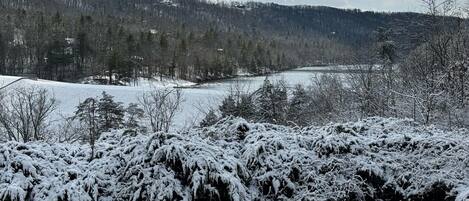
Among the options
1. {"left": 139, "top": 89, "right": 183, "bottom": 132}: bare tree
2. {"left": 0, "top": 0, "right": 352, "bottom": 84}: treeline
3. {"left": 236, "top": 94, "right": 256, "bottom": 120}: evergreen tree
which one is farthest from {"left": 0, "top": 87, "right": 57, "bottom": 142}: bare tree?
{"left": 0, "top": 0, "right": 352, "bottom": 84}: treeline

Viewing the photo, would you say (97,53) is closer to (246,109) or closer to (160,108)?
(160,108)

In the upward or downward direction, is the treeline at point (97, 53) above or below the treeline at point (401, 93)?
above

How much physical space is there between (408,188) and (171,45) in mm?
79331

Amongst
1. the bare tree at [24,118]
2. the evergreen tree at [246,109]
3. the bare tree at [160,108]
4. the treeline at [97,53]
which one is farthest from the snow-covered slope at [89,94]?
the treeline at [97,53]

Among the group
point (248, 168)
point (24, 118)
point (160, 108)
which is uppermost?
point (248, 168)

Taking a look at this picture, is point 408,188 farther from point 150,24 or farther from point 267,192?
point 150,24

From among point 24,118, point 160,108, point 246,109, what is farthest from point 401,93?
point 24,118

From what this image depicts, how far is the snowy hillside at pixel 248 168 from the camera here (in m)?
4.03

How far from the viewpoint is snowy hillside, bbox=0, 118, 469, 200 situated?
403 cm

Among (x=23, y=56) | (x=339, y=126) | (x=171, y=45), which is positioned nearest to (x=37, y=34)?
(x=23, y=56)

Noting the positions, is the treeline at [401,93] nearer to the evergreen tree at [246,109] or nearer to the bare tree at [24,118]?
the evergreen tree at [246,109]

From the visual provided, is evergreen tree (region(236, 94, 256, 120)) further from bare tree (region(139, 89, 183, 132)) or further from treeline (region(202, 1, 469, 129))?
bare tree (region(139, 89, 183, 132))

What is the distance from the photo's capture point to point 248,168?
4621 millimetres

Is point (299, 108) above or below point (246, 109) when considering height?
below
